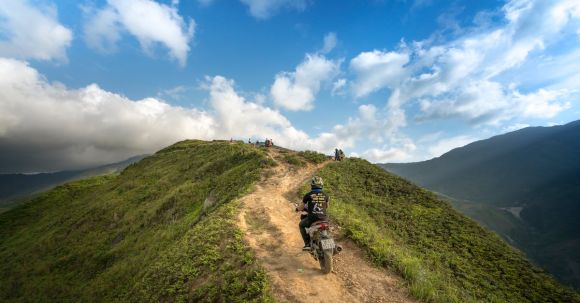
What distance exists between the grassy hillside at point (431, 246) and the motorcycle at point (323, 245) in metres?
2.72

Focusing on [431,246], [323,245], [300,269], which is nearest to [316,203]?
[323,245]

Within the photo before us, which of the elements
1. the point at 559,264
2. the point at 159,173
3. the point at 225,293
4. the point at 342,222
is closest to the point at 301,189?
the point at 342,222

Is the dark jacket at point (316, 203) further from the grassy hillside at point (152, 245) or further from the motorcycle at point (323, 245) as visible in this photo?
the grassy hillside at point (152, 245)

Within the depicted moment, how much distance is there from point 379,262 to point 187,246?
32.2 feet

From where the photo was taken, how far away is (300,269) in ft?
37.7

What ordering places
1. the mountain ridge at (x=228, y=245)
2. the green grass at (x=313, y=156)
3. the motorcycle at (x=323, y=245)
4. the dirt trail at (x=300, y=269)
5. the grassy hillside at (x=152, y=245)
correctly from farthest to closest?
the green grass at (x=313, y=156)
the grassy hillside at (x=152, y=245)
the mountain ridge at (x=228, y=245)
the motorcycle at (x=323, y=245)
the dirt trail at (x=300, y=269)

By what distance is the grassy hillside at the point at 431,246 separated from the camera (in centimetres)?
1320

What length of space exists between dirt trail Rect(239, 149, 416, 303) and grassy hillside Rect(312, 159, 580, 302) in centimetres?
88

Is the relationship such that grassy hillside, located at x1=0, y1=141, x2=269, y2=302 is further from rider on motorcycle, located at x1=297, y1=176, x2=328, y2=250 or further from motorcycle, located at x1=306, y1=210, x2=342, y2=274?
rider on motorcycle, located at x1=297, y1=176, x2=328, y2=250

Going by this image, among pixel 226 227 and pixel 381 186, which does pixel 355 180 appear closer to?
pixel 381 186

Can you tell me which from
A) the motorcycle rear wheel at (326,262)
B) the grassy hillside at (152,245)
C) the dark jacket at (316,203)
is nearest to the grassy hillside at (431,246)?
the motorcycle rear wheel at (326,262)

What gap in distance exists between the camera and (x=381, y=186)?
32781mm

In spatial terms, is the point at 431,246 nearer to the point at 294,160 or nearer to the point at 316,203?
the point at 316,203

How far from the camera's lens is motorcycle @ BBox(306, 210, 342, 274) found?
1063 cm
